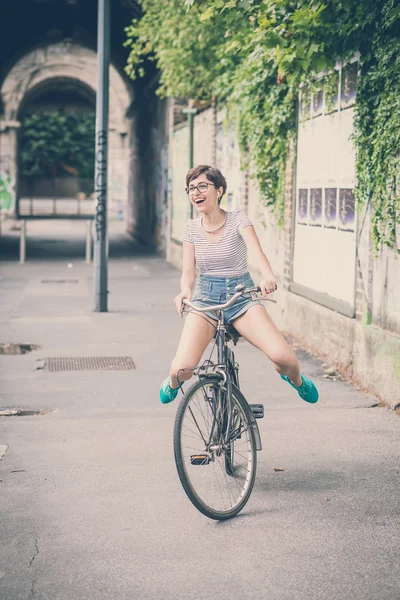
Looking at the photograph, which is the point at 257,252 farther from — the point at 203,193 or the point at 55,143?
the point at 55,143

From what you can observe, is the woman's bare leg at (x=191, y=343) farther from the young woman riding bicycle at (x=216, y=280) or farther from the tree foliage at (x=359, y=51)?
the tree foliage at (x=359, y=51)

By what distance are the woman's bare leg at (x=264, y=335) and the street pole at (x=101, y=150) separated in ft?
26.6

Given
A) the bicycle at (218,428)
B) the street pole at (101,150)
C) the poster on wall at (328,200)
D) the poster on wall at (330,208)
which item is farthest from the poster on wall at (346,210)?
the street pole at (101,150)

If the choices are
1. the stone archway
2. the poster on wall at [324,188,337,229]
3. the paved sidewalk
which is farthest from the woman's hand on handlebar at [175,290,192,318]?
the stone archway

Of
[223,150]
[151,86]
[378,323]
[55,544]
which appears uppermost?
[151,86]

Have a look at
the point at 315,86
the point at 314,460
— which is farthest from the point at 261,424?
the point at 315,86

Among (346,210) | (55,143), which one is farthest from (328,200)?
(55,143)

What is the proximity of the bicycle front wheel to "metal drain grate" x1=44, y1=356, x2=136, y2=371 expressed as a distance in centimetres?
403

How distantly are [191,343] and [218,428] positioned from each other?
48 cm

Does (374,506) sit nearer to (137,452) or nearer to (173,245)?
(137,452)

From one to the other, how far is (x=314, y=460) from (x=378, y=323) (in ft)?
7.89

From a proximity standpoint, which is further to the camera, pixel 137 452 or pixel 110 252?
pixel 110 252

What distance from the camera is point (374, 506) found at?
5230mm

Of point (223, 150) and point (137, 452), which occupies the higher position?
point (223, 150)
